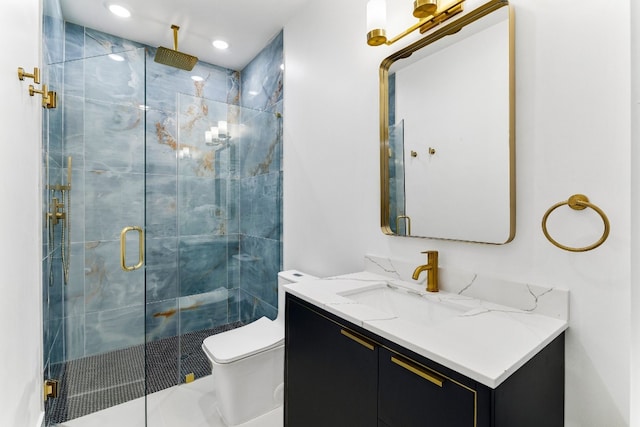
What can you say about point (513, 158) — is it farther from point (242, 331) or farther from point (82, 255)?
point (82, 255)

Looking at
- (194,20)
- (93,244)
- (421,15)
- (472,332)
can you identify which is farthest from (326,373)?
(194,20)

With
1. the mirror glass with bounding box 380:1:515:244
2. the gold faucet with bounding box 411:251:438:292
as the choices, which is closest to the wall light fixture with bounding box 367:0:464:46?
the mirror glass with bounding box 380:1:515:244

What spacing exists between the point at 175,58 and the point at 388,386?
2.93 m

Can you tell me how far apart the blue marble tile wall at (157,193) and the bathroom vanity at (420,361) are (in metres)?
1.24

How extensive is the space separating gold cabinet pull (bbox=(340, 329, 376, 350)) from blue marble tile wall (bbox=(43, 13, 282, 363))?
148 centimetres

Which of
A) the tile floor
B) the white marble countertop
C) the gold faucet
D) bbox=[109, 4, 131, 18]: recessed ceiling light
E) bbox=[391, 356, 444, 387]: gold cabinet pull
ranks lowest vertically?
the tile floor

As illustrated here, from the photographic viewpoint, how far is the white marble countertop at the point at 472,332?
2.46 feet

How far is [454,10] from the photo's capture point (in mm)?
1262

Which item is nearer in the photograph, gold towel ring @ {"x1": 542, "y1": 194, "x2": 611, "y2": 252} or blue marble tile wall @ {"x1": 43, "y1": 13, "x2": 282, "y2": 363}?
gold towel ring @ {"x1": 542, "y1": 194, "x2": 611, "y2": 252}

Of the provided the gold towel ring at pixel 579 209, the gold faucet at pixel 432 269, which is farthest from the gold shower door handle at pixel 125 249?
the gold towel ring at pixel 579 209

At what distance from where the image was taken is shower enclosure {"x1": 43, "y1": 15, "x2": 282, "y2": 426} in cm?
180

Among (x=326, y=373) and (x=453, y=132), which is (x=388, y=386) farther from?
(x=453, y=132)

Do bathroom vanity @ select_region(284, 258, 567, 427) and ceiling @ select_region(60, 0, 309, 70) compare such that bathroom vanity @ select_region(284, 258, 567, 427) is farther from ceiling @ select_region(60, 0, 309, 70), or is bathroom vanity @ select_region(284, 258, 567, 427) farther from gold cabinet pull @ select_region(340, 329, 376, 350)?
ceiling @ select_region(60, 0, 309, 70)

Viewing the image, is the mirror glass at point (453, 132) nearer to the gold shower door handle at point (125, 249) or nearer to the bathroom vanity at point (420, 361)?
the bathroom vanity at point (420, 361)
